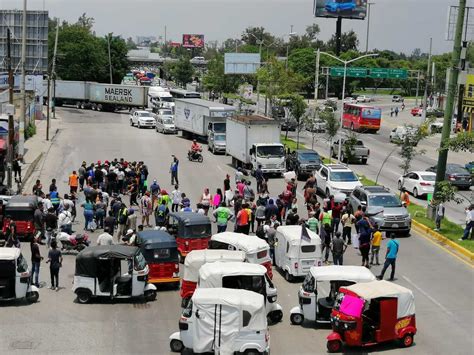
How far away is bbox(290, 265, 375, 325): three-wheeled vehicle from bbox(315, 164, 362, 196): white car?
16904 mm

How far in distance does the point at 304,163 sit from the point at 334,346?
26.4 m

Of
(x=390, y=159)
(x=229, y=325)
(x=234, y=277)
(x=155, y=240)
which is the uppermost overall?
A: (x=234, y=277)

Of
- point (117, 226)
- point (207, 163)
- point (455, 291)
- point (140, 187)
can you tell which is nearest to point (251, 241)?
point (455, 291)

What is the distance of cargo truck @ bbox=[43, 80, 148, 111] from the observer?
8544 cm

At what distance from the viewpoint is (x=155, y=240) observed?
22.2 meters

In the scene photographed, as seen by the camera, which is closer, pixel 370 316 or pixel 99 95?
pixel 370 316

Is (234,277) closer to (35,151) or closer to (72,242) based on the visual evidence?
(72,242)

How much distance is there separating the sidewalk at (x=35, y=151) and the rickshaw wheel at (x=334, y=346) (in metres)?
25.1

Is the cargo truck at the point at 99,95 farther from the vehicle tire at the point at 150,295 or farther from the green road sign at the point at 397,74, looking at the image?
the vehicle tire at the point at 150,295

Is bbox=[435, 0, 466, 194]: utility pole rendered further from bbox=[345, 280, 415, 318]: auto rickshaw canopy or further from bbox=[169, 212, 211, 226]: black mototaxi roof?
bbox=[345, 280, 415, 318]: auto rickshaw canopy

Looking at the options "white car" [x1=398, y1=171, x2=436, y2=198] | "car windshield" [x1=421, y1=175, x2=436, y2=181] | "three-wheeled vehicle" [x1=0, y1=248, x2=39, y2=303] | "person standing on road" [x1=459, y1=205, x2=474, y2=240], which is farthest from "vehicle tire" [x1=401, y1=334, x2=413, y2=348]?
"car windshield" [x1=421, y1=175, x2=436, y2=181]

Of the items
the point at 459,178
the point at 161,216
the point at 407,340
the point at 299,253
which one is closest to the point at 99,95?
the point at 459,178

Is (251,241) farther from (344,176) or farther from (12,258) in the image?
(344,176)

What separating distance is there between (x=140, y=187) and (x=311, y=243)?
15049mm
